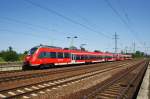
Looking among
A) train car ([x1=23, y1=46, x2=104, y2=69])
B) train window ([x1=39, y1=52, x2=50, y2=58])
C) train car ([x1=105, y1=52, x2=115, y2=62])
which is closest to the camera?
train car ([x1=23, y1=46, x2=104, y2=69])

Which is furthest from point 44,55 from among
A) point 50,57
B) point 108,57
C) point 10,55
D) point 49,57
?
point 108,57

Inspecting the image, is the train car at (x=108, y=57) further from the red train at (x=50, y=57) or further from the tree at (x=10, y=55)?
the tree at (x=10, y=55)

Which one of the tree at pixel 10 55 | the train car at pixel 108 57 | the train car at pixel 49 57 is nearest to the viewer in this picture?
the train car at pixel 49 57

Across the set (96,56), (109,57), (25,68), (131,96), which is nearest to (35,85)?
(131,96)

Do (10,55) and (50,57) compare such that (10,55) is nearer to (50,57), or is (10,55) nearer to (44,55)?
(50,57)

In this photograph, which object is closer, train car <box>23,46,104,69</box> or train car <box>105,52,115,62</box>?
train car <box>23,46,104,69</box>

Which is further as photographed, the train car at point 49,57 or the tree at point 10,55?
the tree at point 10,55

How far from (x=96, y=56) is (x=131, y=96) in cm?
4470

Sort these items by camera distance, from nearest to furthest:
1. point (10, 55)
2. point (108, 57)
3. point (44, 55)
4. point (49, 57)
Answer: point (44, 55)
point (49, 57)
point (10, 55)
point (108, 57)

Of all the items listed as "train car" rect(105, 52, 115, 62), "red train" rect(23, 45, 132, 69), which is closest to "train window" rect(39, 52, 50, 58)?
"red train" rect(23, 45, 132, 69)

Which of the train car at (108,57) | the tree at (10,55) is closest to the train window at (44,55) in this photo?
the tree at (10,55)

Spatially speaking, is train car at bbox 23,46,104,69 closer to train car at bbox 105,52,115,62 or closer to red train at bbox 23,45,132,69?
red train at bbox 23,45,132,69

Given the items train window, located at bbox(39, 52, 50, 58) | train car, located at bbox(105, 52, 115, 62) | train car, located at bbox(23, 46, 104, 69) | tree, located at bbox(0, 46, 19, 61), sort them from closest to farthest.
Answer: train car, located at bbox(23, 46, 104, 69) → train window, located at bbox(39, 52, 50, 58) → tree, located at bbox(0, 46, 19, 61) → train car, located at bbox(105, 52, 115, 62)

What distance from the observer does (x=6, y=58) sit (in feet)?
210
